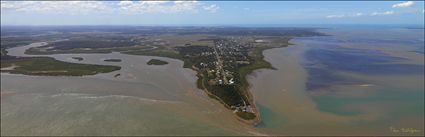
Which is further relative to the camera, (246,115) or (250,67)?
(250,67)

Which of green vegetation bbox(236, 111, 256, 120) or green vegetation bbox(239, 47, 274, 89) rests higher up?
green vegetation bbox(239, 47, 274, 89)

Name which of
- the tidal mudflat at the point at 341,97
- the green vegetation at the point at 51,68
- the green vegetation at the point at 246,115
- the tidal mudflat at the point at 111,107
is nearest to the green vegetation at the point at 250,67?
the tidal mudflat at the point at 341,97

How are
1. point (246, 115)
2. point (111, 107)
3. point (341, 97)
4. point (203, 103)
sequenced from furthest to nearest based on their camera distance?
point (341, 97) → point (203, 103) → point (111, 107) → point (246, 115)

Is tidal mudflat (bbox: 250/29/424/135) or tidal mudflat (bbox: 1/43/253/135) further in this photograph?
tidal mudflat (bbox: 250/29/424/135)

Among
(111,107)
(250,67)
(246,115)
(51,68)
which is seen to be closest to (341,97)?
(246,115)

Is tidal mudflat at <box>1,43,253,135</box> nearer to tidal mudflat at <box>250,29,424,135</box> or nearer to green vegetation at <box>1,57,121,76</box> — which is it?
green vegetation at <box>1,57,121,76</box>

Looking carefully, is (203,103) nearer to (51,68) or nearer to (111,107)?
(111,107)

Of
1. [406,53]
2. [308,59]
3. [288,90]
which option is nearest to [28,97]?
[288,90]

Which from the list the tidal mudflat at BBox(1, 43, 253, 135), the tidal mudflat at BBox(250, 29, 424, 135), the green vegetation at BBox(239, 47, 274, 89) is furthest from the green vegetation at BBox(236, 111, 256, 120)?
the green vegetation at BBox(239, 47, 274, 89)
